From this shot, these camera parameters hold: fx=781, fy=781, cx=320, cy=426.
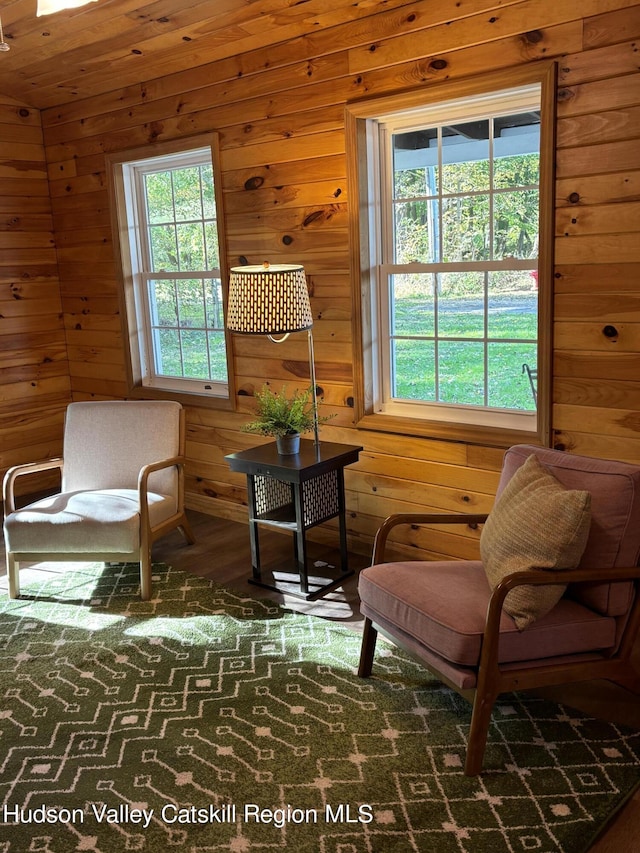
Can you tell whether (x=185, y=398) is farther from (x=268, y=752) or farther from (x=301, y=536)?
(x=268, y=752)

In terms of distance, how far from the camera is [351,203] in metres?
3.69

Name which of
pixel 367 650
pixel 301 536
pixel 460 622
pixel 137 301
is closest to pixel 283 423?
pixel 301 536

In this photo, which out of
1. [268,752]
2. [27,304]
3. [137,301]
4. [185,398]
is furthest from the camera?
[27,304]

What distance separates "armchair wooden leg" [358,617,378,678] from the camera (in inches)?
109

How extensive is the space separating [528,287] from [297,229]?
1258 millimetres

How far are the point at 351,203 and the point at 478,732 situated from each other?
95.6 inches

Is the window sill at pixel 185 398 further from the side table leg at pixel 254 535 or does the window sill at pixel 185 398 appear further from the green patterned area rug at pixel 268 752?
the green patterned area rug at pixel 268 752

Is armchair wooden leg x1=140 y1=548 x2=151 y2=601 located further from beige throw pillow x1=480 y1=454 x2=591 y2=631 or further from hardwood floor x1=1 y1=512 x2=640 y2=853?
beige throw pillow x1=480 y1=454 x2=591 y2=631

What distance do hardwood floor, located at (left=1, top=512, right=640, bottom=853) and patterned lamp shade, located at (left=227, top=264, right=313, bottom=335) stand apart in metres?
1.21

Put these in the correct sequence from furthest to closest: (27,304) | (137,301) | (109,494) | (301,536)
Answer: (27,304) → (137,301) → (109,494) → (301,536)

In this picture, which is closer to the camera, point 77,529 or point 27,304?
point 77,529

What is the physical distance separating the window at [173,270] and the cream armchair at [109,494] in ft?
2.34

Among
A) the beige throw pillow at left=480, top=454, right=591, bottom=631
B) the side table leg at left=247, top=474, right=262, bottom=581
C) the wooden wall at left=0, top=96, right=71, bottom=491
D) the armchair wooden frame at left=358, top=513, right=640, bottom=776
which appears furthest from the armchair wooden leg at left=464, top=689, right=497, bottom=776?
the wooden wall at left=0, top=96, right=71, bottom=491

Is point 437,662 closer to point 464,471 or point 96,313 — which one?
point 464,471
